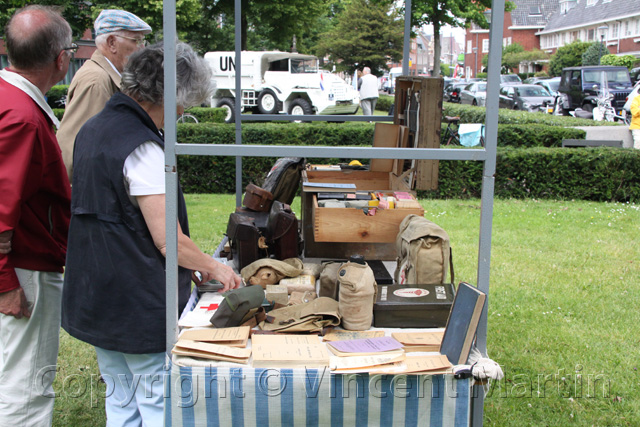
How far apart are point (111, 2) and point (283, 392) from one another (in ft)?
75.1

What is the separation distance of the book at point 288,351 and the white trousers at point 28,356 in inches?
37.0

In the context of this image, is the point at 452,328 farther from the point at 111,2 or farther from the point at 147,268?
the point at 111,2

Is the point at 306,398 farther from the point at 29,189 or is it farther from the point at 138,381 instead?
the point at 29,189

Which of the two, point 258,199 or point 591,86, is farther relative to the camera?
point 591,86

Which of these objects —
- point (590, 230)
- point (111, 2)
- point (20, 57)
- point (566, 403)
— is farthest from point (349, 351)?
point (111, 2)

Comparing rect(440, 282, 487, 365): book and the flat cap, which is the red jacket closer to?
the flat cap

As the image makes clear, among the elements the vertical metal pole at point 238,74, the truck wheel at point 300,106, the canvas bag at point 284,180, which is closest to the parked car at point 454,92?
the truck wheel at point 300,106

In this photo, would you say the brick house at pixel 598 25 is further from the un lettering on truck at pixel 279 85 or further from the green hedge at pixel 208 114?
the green hedge at pixel 208 114

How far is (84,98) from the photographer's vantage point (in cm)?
287

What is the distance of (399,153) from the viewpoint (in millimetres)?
1911

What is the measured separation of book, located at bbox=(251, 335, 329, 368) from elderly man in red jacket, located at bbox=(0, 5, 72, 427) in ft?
3.11

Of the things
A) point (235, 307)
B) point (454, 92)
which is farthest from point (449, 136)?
point (454, 92)

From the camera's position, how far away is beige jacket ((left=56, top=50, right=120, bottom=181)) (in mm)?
2789

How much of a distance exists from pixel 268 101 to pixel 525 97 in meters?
11.5
